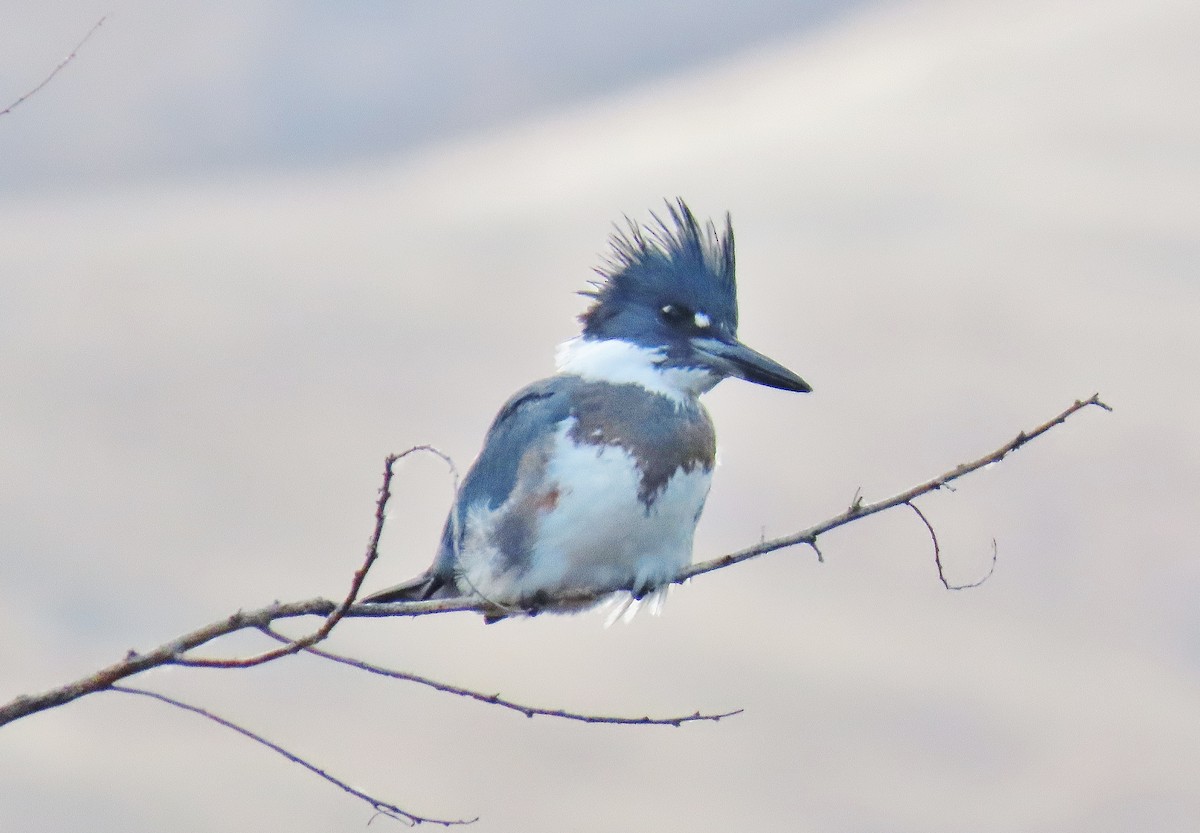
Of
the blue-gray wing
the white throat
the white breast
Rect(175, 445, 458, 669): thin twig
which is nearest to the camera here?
Rect(175, 445, 458, 669): thin twig

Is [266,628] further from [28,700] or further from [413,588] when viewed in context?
[413,588]

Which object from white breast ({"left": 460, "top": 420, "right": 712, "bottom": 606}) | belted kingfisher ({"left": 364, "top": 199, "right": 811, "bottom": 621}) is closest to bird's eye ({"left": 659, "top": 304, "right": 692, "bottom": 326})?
belted kingfisher ({"left": 364, "top": 199, "right": 811, "bottom": 621})

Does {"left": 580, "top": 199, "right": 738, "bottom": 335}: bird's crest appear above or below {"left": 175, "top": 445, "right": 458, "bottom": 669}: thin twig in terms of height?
above

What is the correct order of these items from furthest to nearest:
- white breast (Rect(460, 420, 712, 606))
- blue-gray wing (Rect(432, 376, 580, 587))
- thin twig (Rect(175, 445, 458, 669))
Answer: blue-gray wing (Rect(432, 376, 580, 587)) → white breast (Rect(460, 420, 712, 606)) → thin twig (Rect(175, 445, 458, 669))

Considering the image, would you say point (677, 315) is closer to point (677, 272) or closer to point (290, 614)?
point (677, 272)

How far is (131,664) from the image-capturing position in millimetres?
1784

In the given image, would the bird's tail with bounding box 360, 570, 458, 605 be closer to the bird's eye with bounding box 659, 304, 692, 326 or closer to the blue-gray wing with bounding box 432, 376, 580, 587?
the blue-gray wing with bounding box 432, 376, 580, 587

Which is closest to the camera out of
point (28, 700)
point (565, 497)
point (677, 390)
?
point (28, 700)

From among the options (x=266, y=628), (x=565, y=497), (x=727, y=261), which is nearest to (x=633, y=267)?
(x=727, y=261)

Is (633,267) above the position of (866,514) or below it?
above

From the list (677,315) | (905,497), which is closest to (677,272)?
(677,315)

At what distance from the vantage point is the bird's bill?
2.49 metres

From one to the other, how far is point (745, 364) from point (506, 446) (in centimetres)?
49

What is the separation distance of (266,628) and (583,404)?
0.89m
